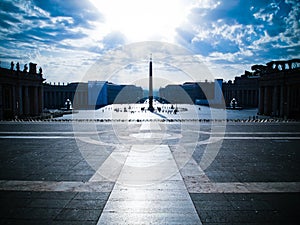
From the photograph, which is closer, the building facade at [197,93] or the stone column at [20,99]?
the stone column at [20,99]

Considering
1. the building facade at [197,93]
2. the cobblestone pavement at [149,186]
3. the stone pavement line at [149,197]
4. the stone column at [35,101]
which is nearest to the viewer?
the stone pavement line at [149,197]

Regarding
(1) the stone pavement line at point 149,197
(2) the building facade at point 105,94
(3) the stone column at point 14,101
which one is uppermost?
(2) the building facade at point 105,94

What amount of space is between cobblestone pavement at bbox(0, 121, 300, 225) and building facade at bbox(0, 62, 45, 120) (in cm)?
3894

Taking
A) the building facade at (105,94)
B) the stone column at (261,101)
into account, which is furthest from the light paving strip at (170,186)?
the building facade at (105,94)

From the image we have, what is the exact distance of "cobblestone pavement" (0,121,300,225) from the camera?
20.2ft

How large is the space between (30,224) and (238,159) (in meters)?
9.54

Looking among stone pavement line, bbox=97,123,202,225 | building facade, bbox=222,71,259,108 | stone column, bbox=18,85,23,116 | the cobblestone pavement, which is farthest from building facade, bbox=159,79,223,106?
stone pavement line, bbox=97,123,202,225

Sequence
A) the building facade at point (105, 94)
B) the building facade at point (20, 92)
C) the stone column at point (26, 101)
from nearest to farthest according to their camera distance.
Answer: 1. the building facade at point (20, 92)
2. the stone column at point (26, 101)
3. the building facade at point (105, 94)

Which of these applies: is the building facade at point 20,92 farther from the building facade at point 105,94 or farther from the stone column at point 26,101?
the building facade at point 105,94

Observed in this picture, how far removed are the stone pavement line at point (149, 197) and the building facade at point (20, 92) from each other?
42224mm

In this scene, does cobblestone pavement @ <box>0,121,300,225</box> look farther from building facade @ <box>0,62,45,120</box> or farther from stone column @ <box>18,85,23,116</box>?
stone column @ <box>18,85,23,116</box>

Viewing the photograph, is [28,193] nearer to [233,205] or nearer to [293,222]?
→ [233,205]

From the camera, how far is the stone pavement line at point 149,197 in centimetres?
604

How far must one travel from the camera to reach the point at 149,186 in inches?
321
